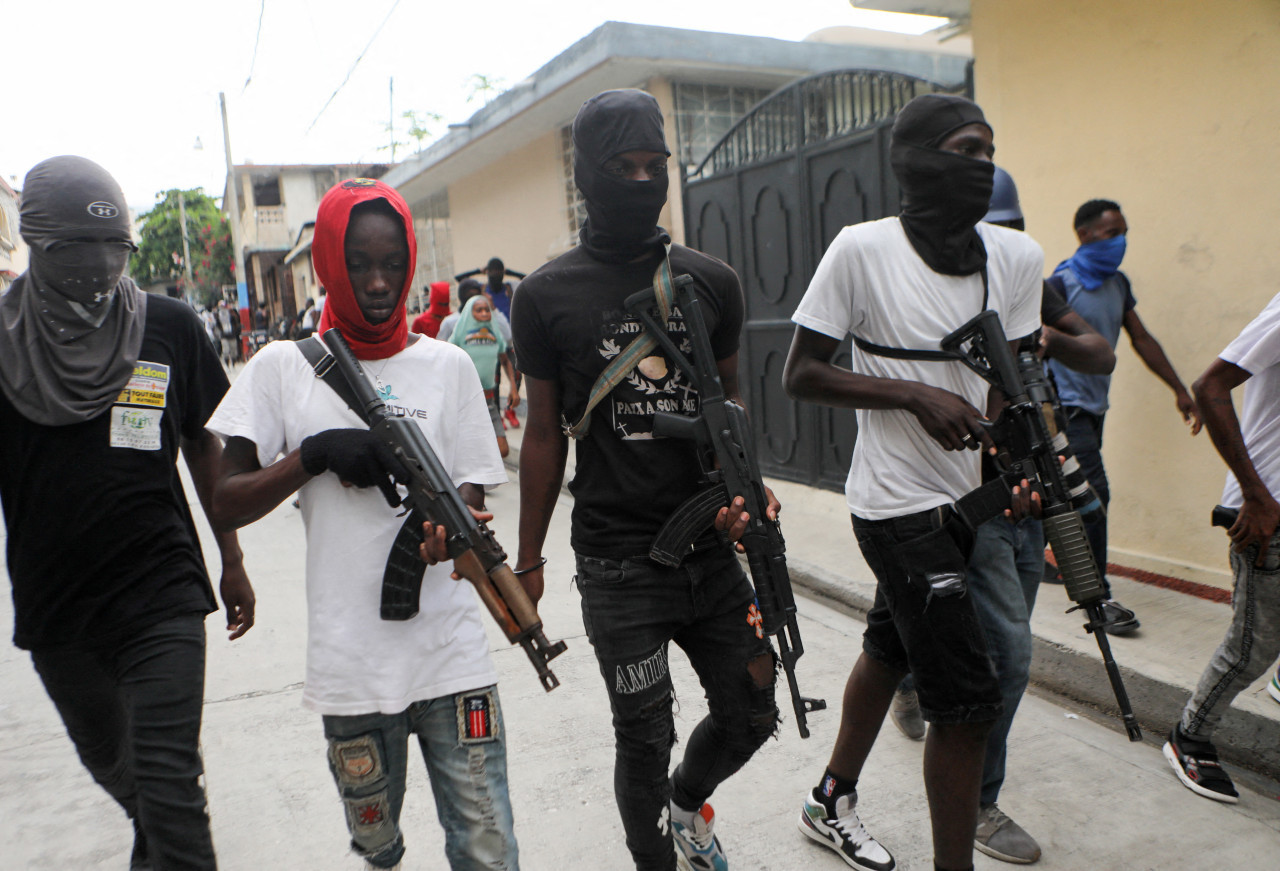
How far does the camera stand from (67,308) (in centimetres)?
216

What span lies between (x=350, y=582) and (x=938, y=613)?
1.25 metres

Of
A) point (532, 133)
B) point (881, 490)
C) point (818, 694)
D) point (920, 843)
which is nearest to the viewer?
point (881, 490)

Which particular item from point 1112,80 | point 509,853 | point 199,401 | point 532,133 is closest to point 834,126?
point 1112,80

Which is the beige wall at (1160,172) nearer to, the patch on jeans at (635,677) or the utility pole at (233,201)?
the patch on jeans at (635,677)

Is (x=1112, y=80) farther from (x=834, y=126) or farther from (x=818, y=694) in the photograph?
(x=818, y=694)

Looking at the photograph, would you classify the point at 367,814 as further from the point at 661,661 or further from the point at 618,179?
the point at 618,179

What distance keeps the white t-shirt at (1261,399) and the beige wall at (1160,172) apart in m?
1.86

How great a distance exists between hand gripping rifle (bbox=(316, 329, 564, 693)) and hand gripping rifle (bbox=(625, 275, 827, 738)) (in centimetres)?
37

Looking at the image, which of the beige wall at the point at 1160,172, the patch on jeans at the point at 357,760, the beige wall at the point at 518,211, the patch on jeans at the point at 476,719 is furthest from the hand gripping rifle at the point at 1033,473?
the beige wall at the point at 518,211

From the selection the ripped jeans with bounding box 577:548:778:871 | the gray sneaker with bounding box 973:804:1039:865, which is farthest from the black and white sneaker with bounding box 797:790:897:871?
the ripped jeans with bounding box 577:548:778:871

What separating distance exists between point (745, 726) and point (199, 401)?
1503 millimetres

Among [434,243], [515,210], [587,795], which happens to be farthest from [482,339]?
[434,243]

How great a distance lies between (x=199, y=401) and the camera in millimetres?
2369

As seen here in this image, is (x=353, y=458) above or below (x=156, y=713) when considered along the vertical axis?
above
